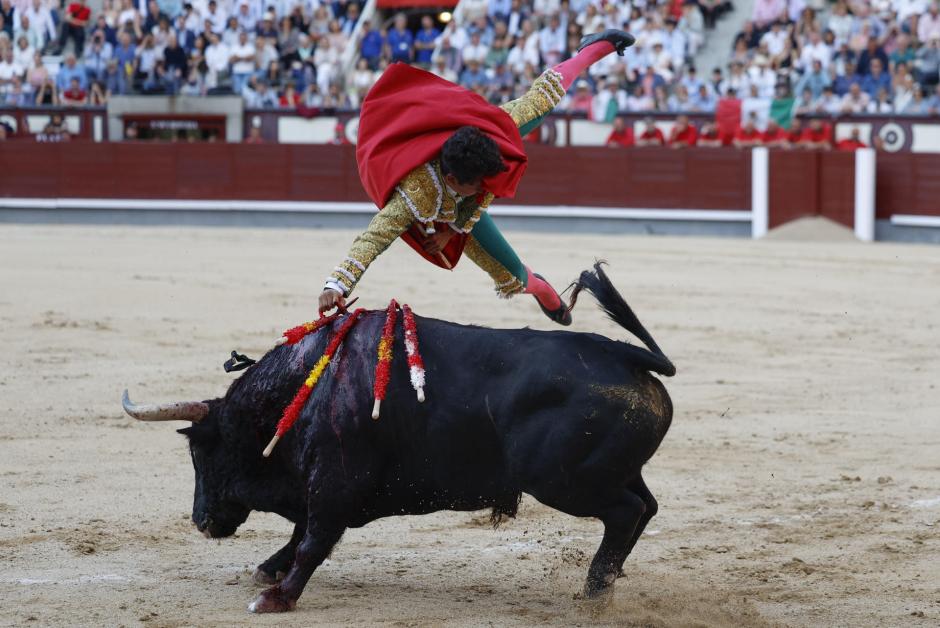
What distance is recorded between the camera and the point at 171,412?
3.39 metres

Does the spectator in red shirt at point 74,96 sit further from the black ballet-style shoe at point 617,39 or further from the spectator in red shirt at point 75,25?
the black ballet-style shoe at point 617,39

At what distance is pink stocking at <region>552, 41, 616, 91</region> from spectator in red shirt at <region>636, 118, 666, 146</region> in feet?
33.1

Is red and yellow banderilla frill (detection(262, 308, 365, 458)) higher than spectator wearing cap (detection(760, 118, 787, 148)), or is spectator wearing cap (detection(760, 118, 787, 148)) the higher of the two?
spectator wearing cap (detection(760, 118, 787, 148))

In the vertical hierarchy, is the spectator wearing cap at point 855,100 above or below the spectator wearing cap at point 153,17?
below

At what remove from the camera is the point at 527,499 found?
444 cm

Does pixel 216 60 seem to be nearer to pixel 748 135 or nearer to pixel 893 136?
pixel 748 135

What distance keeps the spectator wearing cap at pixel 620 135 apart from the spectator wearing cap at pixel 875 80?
2232mm

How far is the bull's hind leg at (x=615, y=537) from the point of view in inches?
124

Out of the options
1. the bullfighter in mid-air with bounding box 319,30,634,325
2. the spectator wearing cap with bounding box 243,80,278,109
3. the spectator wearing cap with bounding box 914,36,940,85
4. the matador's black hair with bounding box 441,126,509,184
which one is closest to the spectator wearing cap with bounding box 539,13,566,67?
the spectator wearing cap with bounding box 243,80,278,109

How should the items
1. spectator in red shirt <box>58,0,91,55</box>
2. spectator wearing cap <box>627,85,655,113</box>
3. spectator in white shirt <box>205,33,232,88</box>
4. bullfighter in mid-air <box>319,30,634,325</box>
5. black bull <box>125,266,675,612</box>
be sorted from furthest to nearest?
1. spectator in red shirt <box>58,0,91,55</box>
2. spectator in white shirt <box>205,33,232,88</box>
3. spectator wearing cap <box>627,85,655,113</box>
4. bullfighter in mid-air <box>319,30,634,325</box>
5. black bull <box>125,266,675,612</box>

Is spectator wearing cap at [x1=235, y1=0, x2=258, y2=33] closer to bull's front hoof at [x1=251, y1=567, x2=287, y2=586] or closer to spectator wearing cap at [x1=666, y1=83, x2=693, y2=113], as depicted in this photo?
spectator wearing cap at [x1=666, y1=83, x2=693, y2=113]

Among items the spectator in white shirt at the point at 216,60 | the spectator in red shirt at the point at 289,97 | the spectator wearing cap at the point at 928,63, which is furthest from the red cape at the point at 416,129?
the spectator in white shirt at the point at 216,60

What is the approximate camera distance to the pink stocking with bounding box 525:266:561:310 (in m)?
3.90

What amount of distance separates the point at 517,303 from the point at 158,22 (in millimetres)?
8892
